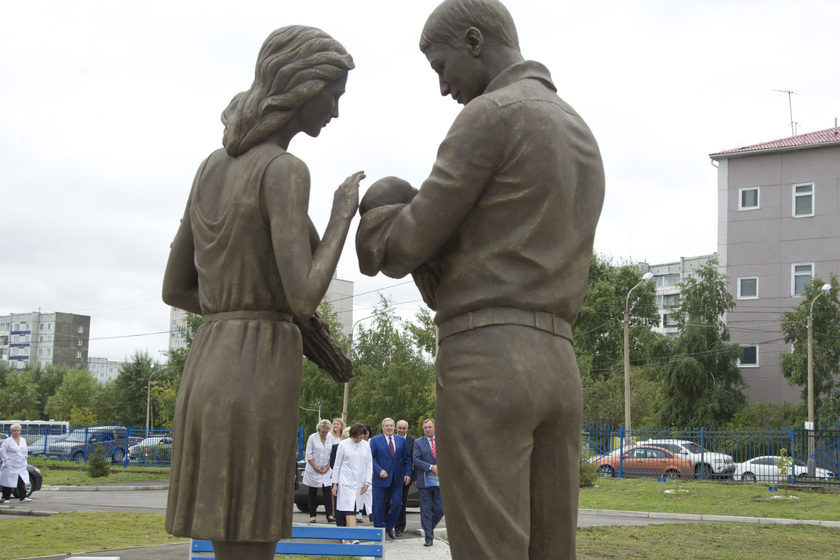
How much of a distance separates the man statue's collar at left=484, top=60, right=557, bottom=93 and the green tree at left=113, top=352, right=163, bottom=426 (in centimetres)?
7066

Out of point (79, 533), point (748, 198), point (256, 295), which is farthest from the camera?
point (748, 198)

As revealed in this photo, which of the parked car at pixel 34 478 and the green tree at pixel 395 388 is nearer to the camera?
the parked car at pixel 34 478

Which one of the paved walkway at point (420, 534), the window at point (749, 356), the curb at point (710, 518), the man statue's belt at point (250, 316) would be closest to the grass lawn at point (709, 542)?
the curb at point (710, 518)

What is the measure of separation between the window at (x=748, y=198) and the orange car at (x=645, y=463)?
64.8 ft

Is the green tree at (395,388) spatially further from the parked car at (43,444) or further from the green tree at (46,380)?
the green tree at (46,380)

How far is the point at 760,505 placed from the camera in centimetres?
1972

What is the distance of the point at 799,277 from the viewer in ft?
139

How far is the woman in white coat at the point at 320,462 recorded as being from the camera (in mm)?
14906

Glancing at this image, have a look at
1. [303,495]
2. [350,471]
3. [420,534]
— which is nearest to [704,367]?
[303,495]

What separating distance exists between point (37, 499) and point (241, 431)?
64.0 ft

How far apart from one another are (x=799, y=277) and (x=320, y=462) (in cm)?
3334

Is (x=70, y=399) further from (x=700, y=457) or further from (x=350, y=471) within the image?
(x=350, y=471)

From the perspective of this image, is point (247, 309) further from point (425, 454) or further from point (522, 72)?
point (425, 454)

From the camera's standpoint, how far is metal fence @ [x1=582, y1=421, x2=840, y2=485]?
86.5 feet
